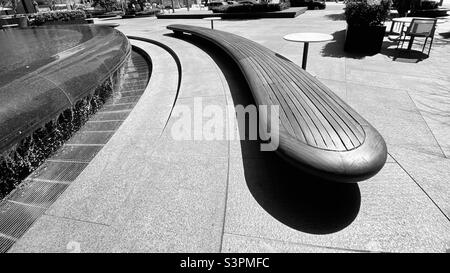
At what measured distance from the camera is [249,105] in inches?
179

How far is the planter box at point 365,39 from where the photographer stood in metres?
7.20

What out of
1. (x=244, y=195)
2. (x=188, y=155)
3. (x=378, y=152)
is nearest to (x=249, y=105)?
(x=188, y=155)

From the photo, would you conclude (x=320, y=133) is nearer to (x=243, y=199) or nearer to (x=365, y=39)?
(x=243, y=199)

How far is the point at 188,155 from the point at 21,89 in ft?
8.29

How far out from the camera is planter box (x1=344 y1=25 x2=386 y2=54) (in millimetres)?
7200

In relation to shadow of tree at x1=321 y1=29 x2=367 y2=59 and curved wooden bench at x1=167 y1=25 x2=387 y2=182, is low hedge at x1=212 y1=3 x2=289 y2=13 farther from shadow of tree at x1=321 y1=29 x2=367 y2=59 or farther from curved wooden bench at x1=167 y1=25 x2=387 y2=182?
curved wooden bench at x1=167 y1=25 x2=387 y2=182

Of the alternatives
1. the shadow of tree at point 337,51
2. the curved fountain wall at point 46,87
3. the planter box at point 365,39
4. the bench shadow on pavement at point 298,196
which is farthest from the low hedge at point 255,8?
the bench shadow on pavement at point 298,196

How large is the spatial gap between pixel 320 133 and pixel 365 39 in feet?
21.6

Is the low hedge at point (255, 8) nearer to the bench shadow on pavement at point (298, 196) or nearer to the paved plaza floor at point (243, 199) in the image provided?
the paved plaza floor at point (243, 199)

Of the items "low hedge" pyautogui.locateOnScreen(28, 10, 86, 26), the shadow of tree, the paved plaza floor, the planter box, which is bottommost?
the paved plaza floor

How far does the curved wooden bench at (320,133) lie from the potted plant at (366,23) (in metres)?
4.86

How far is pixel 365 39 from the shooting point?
24.2 ft

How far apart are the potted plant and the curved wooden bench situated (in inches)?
191

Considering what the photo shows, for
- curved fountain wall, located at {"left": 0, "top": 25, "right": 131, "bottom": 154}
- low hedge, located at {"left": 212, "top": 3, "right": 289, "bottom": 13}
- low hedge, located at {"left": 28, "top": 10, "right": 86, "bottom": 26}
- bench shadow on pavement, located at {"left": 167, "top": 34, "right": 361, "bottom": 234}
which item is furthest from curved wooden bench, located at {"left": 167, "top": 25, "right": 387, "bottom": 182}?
low hedge, located at {"left": 28, "top": 10, "right": 86, "bottom": 26}
